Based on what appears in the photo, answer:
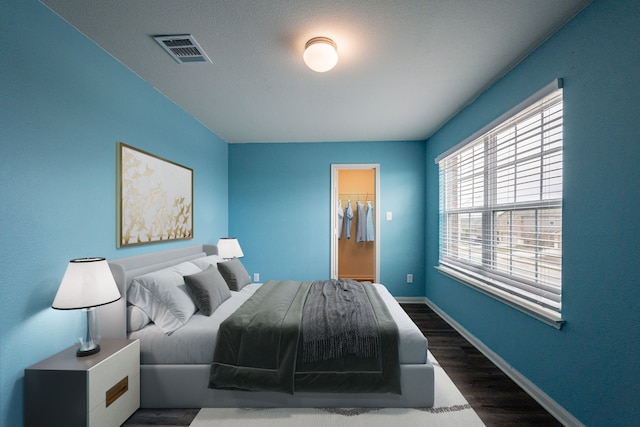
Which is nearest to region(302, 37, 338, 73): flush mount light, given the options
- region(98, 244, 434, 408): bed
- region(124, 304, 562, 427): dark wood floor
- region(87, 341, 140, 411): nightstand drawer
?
region(98, 244, 434, 408): bed

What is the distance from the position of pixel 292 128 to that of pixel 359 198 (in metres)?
2.38

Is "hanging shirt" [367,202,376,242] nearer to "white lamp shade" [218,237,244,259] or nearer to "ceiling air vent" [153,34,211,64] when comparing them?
"white lamp shade" [218,237,244,259]

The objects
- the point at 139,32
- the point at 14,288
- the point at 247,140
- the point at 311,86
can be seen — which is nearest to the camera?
the point at 14,288

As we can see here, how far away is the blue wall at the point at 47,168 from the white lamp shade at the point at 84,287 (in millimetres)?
179

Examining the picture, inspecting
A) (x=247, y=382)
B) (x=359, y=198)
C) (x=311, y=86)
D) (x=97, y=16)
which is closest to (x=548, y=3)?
(x=311, y=86)

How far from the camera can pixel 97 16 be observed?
1584 millimetres

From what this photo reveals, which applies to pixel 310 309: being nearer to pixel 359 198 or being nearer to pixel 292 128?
pixel 292 128

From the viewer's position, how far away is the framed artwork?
80.6 inches

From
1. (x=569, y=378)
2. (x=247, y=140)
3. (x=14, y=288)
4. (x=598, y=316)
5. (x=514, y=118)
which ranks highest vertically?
(x=247, y=140)

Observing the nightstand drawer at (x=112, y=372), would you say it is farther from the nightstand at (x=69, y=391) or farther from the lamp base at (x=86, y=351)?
the lamp base at (x=86, y=351)

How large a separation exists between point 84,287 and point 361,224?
A: 14.0ft

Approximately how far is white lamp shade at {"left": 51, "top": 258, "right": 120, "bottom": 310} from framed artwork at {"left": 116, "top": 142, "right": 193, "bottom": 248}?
580mm

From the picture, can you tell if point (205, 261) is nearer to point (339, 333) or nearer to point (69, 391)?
point (69, 391)

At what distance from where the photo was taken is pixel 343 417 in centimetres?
170
